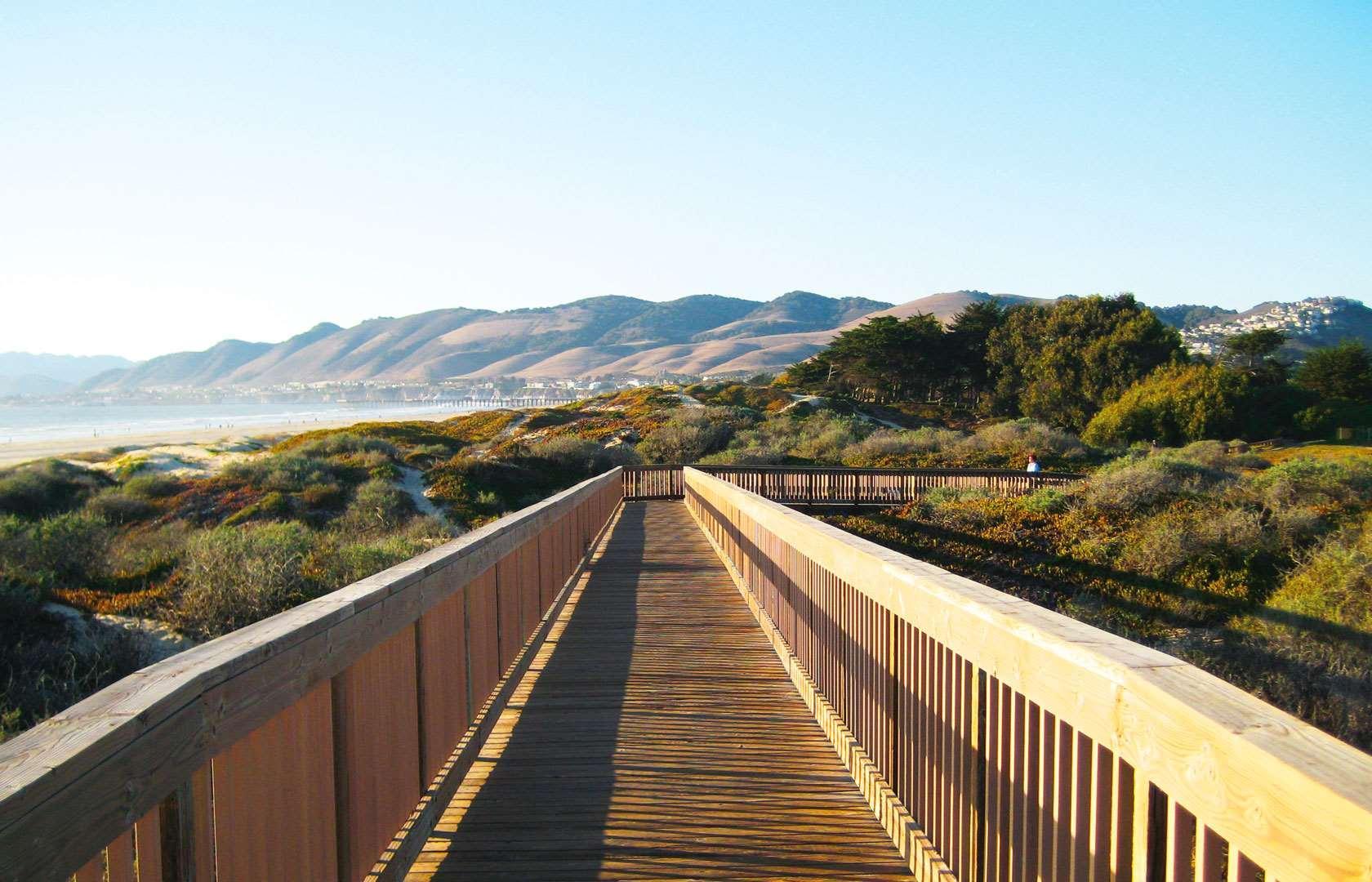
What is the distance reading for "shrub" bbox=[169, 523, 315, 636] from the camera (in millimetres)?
12016

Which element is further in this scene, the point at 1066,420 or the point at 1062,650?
the point at 1066,420

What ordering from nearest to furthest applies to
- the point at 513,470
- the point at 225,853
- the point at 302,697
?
the point at 225,853 < the point at 302,697 < the point at 513,470

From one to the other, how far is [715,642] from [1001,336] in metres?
67.2

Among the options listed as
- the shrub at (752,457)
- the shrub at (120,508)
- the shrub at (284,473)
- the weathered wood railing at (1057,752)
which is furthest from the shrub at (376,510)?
the weathered wood railing at (1057,752)

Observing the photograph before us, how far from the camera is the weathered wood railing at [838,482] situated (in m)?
24.1

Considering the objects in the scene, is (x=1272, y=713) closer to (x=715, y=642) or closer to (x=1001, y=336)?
(x=715, y=642)

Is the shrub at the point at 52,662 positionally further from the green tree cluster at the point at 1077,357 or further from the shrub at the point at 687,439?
the green tree cluster at the point at 1077,357

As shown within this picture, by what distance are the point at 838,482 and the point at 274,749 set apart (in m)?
22.3

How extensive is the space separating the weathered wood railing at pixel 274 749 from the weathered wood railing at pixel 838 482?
19.5 meters

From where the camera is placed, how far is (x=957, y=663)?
10.1ft

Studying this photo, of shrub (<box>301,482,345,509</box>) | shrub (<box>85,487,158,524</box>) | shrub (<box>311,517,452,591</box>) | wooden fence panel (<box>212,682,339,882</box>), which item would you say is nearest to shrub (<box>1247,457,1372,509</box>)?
shrub (<box>311,517,452,591</box>)

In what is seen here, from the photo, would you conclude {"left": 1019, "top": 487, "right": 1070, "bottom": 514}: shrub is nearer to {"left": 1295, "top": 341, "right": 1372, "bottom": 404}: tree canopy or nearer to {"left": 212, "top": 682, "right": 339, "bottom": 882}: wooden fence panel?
{"left": 212, "top": 682, "right": 339, "bottom": 882}: wooden fence panel

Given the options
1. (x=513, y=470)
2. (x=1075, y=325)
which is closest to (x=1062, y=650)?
(x=513, y=470)

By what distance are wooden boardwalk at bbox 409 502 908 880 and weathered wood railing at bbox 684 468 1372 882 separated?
28 cm
